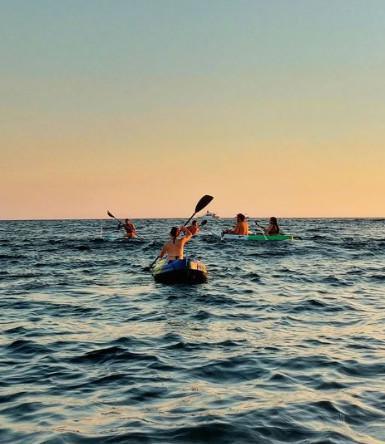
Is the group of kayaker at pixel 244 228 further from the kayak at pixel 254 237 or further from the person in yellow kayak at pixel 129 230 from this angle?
the person in yellow kayak at pixel 129 230

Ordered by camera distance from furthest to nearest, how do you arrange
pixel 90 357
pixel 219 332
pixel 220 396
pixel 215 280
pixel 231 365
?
1. pixel 215 280
2. pixel 219 332
3. pixel 90 357
4. pixel 231 365
5. pixel 220 396

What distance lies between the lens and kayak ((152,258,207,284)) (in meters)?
16.9

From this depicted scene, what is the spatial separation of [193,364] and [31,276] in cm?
1338

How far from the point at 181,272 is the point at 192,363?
8698mm

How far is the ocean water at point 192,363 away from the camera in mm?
5719

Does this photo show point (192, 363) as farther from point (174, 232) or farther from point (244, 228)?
point (244, 228)

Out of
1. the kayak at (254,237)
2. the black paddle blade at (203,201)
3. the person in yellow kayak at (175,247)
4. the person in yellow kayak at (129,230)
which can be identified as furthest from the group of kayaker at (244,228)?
the person in yellow kayak at (175,247)

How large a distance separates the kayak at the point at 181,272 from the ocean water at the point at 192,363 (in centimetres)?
37

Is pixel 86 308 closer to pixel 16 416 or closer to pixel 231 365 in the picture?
pixel 231 365

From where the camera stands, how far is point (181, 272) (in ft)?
55.6

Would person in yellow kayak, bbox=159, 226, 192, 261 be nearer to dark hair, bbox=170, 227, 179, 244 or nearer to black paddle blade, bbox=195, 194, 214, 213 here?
dark hair, bbox=170, 227, 179, 244

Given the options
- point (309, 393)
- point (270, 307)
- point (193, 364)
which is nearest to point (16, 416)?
point (193, 364)

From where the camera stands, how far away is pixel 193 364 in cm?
820

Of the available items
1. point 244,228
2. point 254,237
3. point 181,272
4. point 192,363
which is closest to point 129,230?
point 244,228
